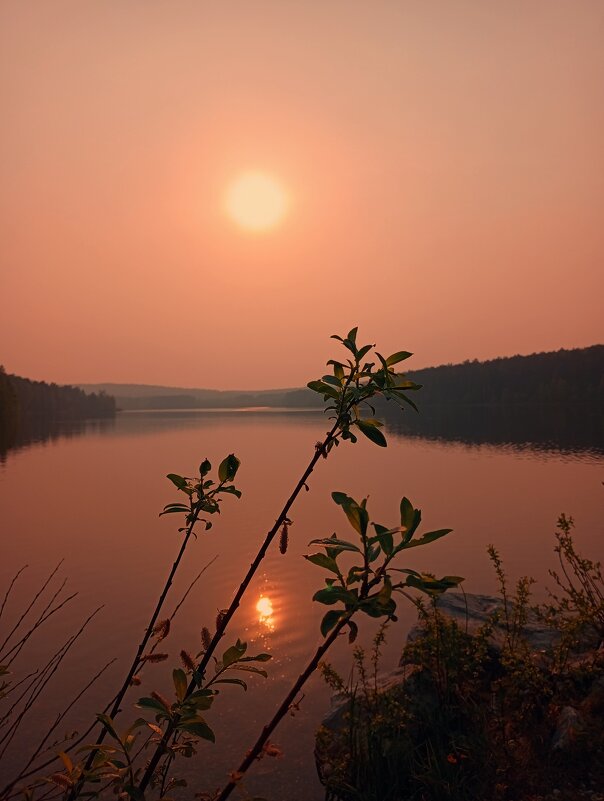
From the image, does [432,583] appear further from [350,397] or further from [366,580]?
[350,397]

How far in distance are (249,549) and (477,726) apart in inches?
512

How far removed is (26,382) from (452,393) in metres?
110

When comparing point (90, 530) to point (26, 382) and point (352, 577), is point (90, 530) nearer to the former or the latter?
point (352, 577)

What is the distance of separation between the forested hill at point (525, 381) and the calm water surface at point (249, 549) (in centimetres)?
10094

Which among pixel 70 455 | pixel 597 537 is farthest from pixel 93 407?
pixel 597 537

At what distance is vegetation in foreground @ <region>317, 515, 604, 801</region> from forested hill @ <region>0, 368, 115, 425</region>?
93.9 m

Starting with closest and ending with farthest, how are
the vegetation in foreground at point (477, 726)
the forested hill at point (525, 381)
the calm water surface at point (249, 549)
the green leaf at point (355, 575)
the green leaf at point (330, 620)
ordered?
the green leaf at point (330, 620) → the green leaf at point (355, 575) → the vegetation in foreground at point (477, 726) → the calm water surface at point (249, 549) → the forested hill at point (525, 381)

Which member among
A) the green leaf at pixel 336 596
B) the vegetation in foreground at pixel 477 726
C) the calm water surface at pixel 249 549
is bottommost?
the calm water surface at pixel 249 549

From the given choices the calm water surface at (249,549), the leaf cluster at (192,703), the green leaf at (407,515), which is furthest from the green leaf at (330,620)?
the calm water surface at (249,549)

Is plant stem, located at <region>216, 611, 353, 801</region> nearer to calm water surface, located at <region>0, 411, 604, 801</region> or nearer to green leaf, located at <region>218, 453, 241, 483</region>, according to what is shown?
green leaf, located at <region>218, 453, 241, 483</region>

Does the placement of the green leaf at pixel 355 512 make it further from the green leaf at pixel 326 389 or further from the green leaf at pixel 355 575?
the green leaf at pixel 326 389

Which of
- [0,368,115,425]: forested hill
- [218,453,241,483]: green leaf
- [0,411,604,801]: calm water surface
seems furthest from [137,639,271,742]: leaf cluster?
[0,368,115,425]: forested hill

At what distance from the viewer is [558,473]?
105 feet

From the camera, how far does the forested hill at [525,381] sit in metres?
133
